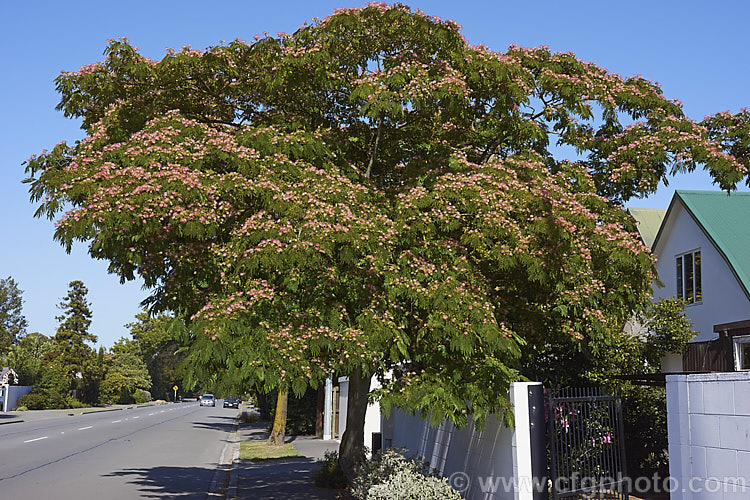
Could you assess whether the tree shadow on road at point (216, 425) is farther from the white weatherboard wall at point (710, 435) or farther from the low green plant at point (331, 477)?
the white weatherboard wall at point (710, 435)

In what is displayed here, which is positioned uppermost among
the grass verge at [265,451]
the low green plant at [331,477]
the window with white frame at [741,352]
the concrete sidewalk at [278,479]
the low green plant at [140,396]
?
the window with white frame at [741,352]

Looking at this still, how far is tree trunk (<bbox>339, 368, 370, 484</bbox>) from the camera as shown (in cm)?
1471

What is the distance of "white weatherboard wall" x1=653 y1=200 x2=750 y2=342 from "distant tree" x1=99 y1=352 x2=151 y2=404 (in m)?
81.0

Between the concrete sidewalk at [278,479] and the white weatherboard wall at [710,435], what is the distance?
820cm

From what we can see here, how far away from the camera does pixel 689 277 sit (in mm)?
23734

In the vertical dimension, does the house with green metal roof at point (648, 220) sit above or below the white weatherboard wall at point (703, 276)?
above

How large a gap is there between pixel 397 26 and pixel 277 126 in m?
2.43

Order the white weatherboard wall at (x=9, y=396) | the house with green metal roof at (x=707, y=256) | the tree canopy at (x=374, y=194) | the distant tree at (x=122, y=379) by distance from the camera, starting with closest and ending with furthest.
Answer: the tree canopy at (x=374, y=194) < the house with green metal roof at (x=707, y=256) < the white weatherboard wall at (x=9, y=396) < the distant tree at (x=122, y=379)

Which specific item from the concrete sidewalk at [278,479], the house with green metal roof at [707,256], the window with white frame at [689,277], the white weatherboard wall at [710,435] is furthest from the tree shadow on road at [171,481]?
the window with white frame at [689,277]

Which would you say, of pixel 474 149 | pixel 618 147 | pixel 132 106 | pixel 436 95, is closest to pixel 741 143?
pixel 618 147

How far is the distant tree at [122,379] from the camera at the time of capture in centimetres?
9331

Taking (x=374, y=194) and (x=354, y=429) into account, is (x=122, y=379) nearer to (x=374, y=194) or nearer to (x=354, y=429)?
(x=354, y=429)

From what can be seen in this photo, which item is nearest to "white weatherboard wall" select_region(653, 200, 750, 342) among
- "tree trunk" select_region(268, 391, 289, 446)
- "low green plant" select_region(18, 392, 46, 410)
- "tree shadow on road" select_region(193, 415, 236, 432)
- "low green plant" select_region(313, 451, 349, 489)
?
"low green plant" select_region(313, 451, 349, 489)

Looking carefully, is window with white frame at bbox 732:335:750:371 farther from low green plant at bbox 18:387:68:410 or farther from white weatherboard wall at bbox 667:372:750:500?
low green plant at bbox 18:387:68:410
